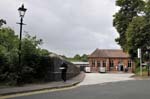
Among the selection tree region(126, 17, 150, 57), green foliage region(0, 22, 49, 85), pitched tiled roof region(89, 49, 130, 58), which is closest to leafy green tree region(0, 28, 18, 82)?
green foliage region(0, 22, 49, 85)

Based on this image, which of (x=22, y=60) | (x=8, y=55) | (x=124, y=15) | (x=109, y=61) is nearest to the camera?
(x=8, y=55)

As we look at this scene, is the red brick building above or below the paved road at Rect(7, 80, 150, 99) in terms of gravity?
above

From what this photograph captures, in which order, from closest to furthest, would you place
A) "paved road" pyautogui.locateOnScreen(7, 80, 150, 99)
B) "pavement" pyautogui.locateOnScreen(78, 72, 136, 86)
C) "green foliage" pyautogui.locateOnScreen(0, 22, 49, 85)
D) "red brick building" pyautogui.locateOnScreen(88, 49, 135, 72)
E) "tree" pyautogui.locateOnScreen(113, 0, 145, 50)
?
"paved road" pyautogui.locateOnScreen(7, 80, 150, 99) < "green foliage" pyautogui.locateOnScreen(0, 22, 49, 85) < "pavement" pyautogui.locateOnScreen(78, 72, 136, 86) < "tree" pyautogui.locateOnScreen(113, 0, 145, 50) < "red brick building" pyautogui.locateOnScreen(88, 49, 135, 72)

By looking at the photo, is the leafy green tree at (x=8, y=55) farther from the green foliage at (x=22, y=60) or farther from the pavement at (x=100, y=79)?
the pavement at (x=100, y=79)

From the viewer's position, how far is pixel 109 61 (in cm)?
13312

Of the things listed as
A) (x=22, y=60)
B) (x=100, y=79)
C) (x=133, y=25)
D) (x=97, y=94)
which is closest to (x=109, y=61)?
(x=133, y=25)

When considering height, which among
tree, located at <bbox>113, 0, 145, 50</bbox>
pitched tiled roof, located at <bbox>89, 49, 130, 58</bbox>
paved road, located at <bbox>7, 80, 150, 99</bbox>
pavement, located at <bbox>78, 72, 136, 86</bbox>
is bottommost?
paved road, located at <bbox>7, 80, 150, 99</bbox>

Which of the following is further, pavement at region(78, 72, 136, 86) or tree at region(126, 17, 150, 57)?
tree at region(126, 17, 150, 57)

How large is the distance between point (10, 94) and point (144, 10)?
156 ft

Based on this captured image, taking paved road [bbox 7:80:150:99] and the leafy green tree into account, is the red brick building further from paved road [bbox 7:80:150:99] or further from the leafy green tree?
paved road [bbox 7:80:150:99]

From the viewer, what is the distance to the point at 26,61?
3328 cm

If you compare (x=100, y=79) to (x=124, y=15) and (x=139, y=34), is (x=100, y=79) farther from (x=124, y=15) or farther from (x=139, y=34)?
(x=124, y=15)

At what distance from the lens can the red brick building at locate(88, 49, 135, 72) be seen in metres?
132

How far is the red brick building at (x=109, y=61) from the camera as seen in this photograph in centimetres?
13238
